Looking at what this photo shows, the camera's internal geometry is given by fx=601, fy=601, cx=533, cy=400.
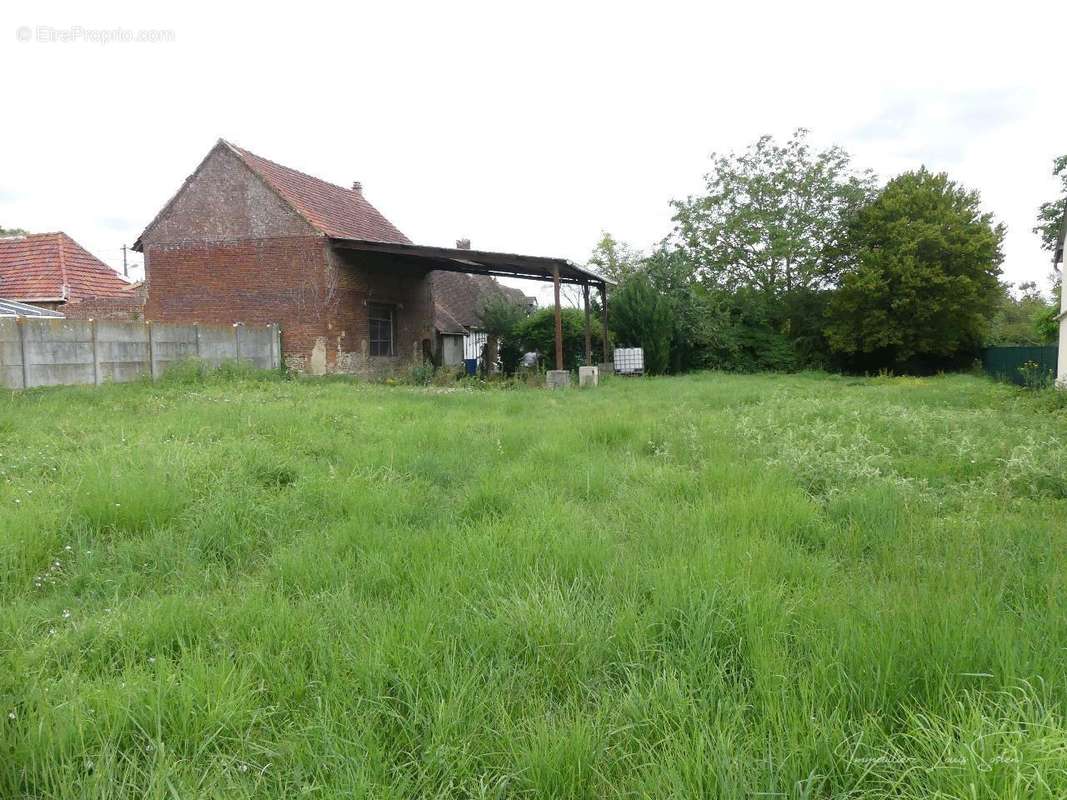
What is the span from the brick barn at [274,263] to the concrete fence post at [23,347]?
7.19m

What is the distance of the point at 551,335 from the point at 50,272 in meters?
18.3

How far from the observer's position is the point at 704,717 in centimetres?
197

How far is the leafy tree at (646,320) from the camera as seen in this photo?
23.8 m

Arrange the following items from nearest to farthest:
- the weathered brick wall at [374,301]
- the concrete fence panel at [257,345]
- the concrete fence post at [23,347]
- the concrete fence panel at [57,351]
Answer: the concrete fence post at [23,347]
the concrete fence panel at [57,351]
the concrete fence panel at [257,345]
the weathered brick wall at [374,301]

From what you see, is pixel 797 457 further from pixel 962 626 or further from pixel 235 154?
pixel 235 154

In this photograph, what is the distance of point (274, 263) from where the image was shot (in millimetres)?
17891

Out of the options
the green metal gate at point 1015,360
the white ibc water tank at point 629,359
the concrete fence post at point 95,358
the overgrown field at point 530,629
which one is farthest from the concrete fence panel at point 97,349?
the green metal gate at point 1015,360

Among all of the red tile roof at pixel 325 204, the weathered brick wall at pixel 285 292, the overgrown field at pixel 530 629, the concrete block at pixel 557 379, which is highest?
the red tile roof at pixel 325 204

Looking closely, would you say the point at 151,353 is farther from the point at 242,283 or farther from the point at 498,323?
the point at 498,323

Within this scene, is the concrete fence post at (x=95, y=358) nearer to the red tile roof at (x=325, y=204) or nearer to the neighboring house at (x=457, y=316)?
the red tile roof at (x=325, y=204)

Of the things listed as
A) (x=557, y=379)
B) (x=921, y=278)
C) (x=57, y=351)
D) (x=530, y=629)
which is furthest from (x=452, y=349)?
(x=530, y=629)

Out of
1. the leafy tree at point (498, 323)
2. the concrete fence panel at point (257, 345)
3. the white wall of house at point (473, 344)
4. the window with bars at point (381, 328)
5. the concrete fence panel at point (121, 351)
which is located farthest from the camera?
the white wall of house at point (473, 344)

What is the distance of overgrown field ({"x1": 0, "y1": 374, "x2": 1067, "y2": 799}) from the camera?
1.83 meters

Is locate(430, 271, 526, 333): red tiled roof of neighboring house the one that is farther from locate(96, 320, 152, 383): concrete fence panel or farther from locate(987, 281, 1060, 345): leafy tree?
locate(987, 281, 1060, 345): leafy tree
